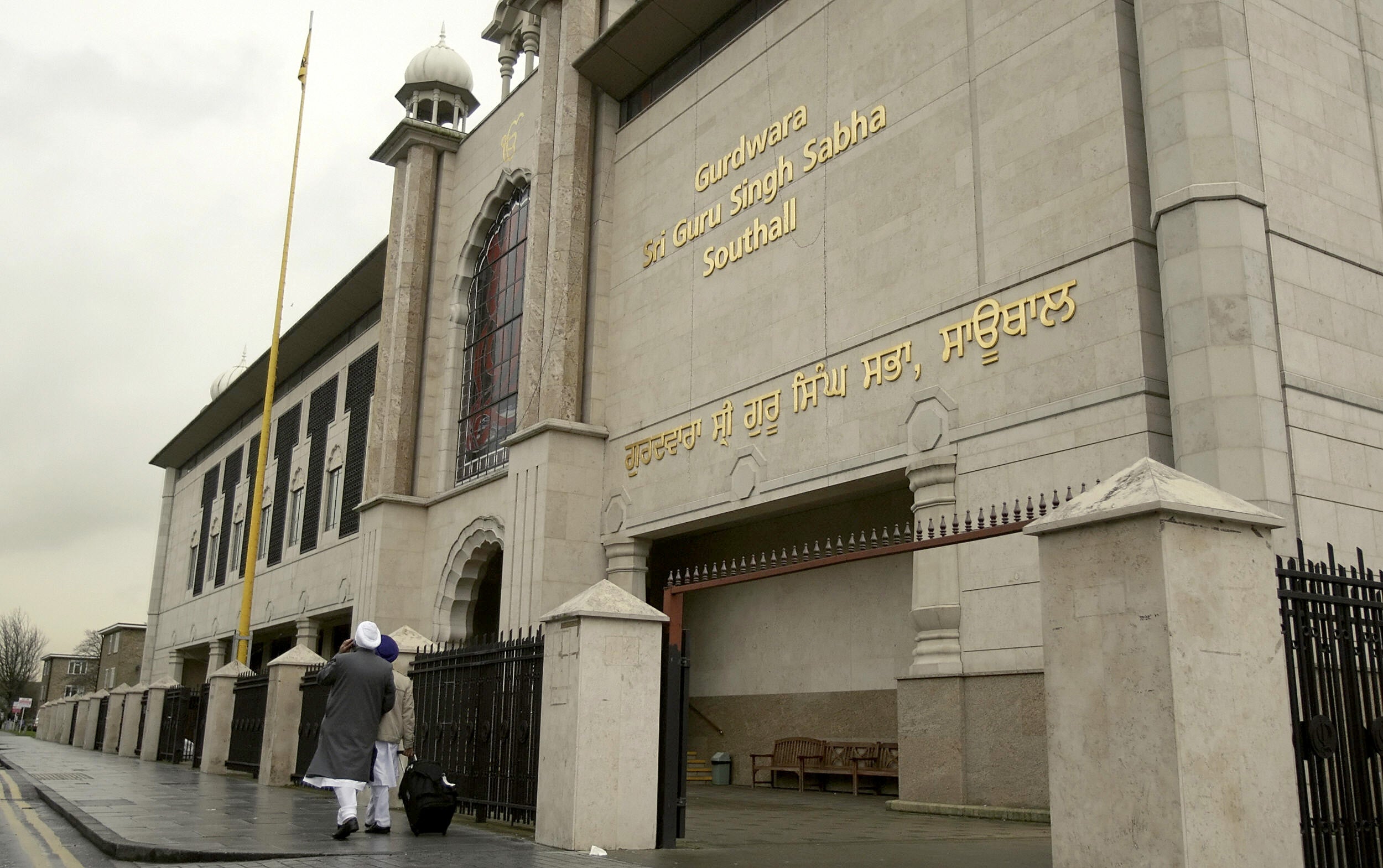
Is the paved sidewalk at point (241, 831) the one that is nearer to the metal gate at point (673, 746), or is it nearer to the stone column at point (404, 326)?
the metal gate at point (673, 746)

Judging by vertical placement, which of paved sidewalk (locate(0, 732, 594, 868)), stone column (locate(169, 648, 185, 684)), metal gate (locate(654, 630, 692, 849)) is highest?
stone column (locate(169, 648, 185, 684))

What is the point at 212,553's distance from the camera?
48.4 metres

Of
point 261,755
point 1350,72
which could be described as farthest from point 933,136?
point 261,755

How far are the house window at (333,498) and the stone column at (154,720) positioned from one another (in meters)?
8.18

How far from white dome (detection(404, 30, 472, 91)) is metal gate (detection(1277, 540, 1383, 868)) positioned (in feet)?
91.1

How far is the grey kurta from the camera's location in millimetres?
9328

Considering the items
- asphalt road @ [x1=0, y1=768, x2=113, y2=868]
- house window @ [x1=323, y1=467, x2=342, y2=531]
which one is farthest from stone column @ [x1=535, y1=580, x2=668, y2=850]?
house window @ [x1=323, y1=467, x2=342, y2=531]

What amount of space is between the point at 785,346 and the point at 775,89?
4.47m

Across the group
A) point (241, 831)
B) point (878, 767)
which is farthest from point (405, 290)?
point (241, 831)

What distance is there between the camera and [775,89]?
18.5 meters

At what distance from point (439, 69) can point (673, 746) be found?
2508 cm

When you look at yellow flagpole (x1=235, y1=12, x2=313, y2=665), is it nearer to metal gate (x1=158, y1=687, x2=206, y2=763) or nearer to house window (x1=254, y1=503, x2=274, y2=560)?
metal gate (x1=158, y1=687, x2=206, y2=763)

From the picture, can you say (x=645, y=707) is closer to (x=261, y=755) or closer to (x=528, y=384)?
(x=261, y=755)

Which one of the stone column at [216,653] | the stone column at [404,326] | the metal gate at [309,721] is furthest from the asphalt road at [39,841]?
the stone column at [216,653]
